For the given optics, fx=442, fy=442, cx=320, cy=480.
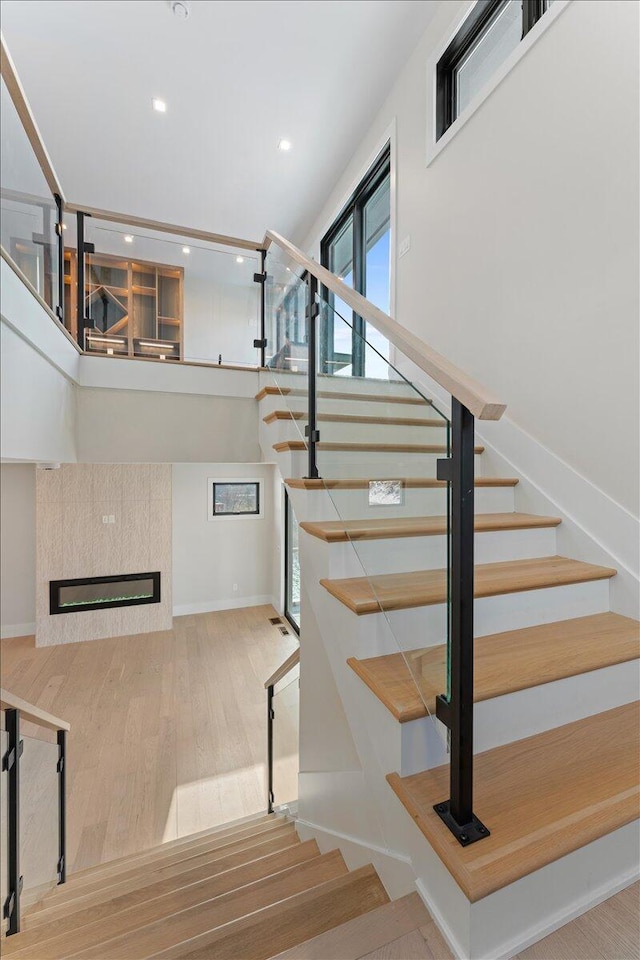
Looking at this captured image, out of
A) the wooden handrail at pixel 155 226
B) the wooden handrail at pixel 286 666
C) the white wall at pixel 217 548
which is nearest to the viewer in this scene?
the wooden handrail at pixel 286 666

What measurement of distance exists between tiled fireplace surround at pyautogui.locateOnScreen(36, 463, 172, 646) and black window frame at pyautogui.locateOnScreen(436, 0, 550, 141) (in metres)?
4.46

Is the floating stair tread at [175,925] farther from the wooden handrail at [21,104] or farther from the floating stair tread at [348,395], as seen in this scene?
the wooden handrail at [21,104]

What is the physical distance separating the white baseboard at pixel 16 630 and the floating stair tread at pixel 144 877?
14.8 feet

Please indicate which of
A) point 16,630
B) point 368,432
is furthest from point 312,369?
point 16,630

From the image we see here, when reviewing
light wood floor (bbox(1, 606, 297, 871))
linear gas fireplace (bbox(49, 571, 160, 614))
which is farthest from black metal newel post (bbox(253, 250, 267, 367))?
linear gas fireplace (bbox(49, 571, 160, 614))

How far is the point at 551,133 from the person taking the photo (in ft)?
6.93

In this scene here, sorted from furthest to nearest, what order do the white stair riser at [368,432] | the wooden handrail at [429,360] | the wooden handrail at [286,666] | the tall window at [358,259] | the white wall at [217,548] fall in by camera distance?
1. the white wall at [217,548]
2. the wooden handrail at [286,666]
3. the tall window at [358,259]
4. the white stair riser at [368,432]
5. the wooden handrail at [429,360]

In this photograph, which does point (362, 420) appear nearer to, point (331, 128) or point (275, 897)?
point (275, 897)

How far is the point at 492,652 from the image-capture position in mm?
1395

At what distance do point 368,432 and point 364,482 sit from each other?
0.20 m

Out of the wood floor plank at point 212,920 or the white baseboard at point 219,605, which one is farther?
the white baseboard at point 219,605

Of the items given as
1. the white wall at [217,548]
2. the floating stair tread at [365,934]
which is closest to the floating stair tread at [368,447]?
the floating stair tread at [365,934]

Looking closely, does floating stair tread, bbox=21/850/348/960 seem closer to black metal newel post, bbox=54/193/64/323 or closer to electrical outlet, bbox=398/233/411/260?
black metal newel post, bbox=54/193/64/323

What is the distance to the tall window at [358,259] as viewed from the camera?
191cm
